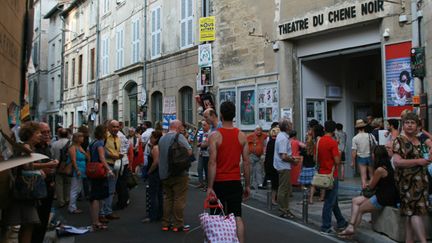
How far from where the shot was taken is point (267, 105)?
1586cm

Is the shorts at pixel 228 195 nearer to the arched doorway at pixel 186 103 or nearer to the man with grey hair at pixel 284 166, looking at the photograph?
the man with grey hair at pixel 284 166

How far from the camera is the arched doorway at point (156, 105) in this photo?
2285 centimetres

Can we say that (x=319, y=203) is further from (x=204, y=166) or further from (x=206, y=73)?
(x=206, y=73)

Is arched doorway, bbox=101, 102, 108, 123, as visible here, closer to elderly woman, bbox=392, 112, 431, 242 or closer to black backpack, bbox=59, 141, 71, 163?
black backpack, bbox=59, 141, 71, 163

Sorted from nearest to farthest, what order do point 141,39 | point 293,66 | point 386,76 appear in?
point 386,76
point 293,66
point 141,39

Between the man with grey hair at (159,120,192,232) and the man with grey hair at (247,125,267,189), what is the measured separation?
4.71 m

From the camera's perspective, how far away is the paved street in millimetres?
7261

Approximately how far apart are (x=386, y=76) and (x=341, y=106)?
11.8 feet

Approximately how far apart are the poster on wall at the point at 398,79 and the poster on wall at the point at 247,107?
5294mm

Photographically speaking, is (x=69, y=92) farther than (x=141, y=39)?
Yes

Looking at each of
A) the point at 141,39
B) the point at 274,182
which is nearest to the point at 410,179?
the point at 274,182

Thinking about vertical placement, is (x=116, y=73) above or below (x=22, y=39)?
Answer: above

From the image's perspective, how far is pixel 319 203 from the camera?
10492 mm

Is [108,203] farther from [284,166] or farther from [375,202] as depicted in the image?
[375,202]
